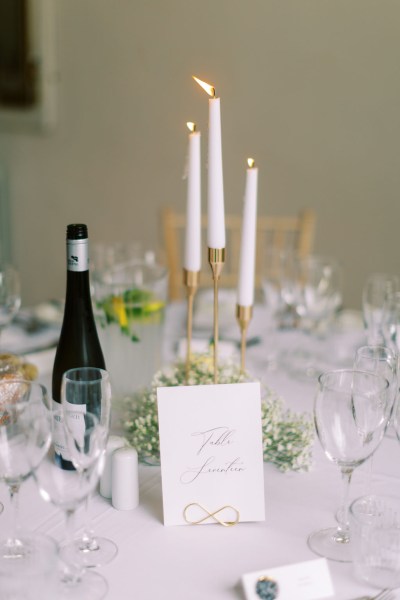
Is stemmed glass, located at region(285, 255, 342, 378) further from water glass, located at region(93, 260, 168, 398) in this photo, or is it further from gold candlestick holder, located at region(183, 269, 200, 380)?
gold candlestick holder, located at region(183, 269, 200, 380)

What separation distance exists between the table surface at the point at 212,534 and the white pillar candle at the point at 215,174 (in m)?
0.40

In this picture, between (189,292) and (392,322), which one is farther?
(392,322)

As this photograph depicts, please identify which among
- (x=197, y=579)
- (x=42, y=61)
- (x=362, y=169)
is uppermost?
(x=42, y=61)

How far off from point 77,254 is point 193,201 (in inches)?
8.3

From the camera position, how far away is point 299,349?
1.91 m

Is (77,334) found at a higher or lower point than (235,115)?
lower

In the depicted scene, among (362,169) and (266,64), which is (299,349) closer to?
(362,169)

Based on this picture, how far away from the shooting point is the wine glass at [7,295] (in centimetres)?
172

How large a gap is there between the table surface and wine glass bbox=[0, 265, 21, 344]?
0.60 metres

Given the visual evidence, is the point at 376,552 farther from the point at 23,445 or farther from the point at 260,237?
the point at 260,237

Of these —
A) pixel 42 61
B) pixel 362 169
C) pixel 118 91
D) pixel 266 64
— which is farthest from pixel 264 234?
pixel 42 61

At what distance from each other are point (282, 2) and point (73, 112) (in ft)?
4.15

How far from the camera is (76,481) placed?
3.03 ft

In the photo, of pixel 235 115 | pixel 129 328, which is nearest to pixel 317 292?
pixel 129 328
